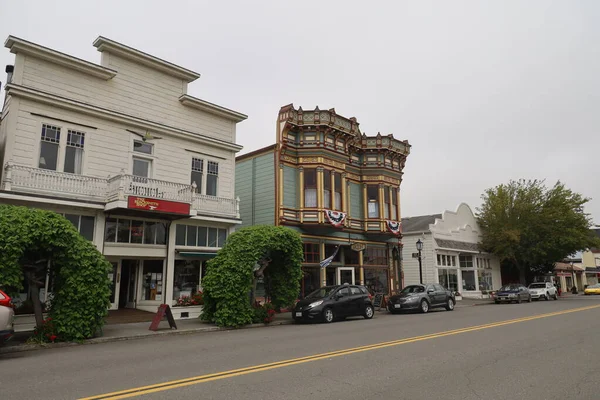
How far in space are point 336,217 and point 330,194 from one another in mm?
1420

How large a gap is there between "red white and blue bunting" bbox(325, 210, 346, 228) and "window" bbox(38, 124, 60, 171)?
13085mm

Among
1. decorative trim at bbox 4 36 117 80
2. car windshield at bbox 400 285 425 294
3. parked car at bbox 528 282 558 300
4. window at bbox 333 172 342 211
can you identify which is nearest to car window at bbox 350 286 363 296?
car windshield at bbox 400 285 425 294

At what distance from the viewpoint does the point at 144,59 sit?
1872cm

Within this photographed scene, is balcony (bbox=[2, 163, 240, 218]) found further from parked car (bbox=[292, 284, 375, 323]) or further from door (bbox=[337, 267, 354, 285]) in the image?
door (bbox=[337, 267, 354, 285])

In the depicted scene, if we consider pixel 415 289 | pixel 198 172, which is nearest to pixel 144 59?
pixel 198 172

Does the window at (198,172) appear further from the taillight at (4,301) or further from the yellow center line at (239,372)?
the yellow center line at (239,372)

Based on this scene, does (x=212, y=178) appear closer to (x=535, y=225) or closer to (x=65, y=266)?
(x=65, y=266)

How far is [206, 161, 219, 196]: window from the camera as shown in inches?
816

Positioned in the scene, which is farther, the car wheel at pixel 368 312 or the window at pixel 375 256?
the window at pixel 375 256

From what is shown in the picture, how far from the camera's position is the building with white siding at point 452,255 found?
33.1 meters

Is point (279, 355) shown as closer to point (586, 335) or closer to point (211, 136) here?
point (586, 335)

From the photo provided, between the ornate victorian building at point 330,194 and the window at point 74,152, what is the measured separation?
9.77m

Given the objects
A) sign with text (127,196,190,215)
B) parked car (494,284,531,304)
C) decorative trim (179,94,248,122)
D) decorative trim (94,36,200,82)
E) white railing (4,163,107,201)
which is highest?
decorative trim (94,36,200,82)

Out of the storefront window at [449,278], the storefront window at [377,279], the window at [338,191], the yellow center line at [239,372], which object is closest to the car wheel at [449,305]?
the storefront window at [377,279]
